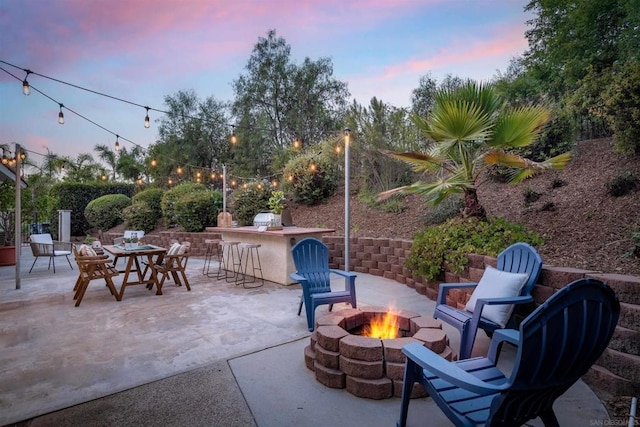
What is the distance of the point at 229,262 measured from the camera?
6910 mm

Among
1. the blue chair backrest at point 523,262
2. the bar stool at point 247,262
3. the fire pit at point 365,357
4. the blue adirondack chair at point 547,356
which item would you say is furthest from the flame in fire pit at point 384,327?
the bar stool at point 247,262

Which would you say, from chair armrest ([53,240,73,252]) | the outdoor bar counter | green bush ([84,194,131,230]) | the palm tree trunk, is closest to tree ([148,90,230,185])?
green bush ([84,194,131,230])

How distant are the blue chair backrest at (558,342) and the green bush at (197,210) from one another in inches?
374

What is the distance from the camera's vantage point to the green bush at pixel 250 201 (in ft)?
31.4

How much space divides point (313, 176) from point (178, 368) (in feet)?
23.4

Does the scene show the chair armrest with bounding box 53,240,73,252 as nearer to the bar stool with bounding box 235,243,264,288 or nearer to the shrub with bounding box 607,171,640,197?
the bar stool with bounding box 235,243,264,288

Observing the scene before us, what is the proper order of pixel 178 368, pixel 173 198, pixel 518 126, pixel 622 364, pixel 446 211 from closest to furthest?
pixel 622 364 < pixel 178 368 < pixel 518 126 < pixel 446 211 < pixel 173 198

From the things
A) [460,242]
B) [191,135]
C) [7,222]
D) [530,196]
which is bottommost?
[460,242]

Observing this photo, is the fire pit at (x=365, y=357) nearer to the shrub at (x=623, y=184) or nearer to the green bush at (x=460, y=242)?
the green bush at (x=460, y=242)

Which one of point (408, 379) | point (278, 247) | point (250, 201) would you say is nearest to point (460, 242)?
point (408, 379)

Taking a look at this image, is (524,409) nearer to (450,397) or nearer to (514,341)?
(450,397)

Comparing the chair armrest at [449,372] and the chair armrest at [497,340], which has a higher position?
the chair armrest at [449,372]

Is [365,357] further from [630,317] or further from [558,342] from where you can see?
[630,317]

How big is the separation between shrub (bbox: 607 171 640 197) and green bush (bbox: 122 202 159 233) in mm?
12057
